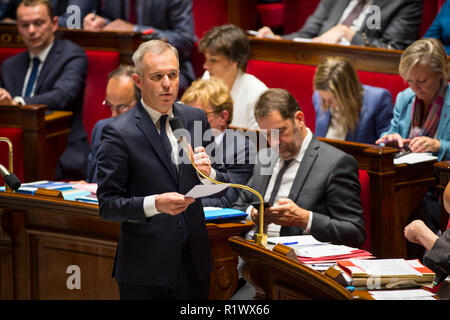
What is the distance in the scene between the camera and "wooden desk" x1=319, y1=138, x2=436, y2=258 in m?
2.78

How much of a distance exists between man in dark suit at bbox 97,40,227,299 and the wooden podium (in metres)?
0.11

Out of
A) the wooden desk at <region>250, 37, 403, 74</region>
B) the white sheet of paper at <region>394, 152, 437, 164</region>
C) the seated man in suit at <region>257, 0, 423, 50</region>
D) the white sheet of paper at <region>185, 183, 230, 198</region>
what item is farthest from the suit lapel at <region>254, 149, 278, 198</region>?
the seated man in suit at <region>257, 0, 423, 50</region>

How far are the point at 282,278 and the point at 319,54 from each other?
226 cm

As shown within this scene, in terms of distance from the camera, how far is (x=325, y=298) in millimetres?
1773

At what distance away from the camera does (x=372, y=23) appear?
404 centimetres

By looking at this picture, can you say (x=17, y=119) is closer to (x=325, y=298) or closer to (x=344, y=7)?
(x=344, y=7)

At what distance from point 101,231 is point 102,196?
2.43 feet

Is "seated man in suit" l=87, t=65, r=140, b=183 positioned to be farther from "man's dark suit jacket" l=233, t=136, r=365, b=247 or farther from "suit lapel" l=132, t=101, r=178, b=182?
"suit lapel" l=132, t=101, r=178, b=182

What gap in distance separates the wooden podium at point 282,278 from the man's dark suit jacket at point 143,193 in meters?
0.12

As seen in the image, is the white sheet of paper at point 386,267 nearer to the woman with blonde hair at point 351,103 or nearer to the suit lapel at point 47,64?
the woman with blonde hair at point 351,103

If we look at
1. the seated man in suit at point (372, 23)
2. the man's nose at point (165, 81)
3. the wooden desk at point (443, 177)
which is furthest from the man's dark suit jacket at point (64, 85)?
the man's nose at point (165, 81)

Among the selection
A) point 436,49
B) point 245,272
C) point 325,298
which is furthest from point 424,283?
point 436,49

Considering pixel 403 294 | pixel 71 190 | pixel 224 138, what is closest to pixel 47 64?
pixel 71 190

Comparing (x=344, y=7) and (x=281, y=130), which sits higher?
(x=344, y=7)
